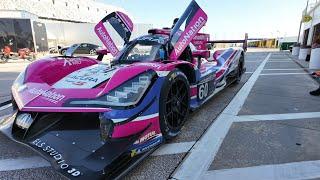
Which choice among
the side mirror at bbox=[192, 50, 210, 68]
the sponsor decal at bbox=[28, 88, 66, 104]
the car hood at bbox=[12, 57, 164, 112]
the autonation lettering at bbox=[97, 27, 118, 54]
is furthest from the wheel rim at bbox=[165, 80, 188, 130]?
the autonation lettering at bbox=[97, 27, 118, 54]

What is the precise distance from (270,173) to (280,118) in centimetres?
188

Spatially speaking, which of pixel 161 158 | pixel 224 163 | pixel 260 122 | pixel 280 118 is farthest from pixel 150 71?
pixel 280 118

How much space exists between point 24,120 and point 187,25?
2.47 meters

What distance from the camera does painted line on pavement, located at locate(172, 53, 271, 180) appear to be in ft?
8.15

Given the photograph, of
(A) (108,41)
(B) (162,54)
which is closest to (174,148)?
(B) (162,54)

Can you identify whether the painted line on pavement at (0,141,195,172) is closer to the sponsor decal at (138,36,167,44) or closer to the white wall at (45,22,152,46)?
the sponsor decal at (138,36,167,44)

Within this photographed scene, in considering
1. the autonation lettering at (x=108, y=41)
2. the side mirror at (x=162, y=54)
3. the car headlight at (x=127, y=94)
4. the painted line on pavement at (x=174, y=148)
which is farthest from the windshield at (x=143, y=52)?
the painted line on pavement at (x=174, y=148)

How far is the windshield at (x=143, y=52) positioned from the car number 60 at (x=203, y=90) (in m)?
0.86

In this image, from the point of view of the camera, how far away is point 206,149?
297cm

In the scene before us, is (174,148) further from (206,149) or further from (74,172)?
(74,172)

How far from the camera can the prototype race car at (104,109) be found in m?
2.24

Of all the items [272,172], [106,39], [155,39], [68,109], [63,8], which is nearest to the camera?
[68,109]

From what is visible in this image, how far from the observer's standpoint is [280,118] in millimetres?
4102

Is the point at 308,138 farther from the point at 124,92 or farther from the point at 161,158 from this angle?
the point at 124,92
